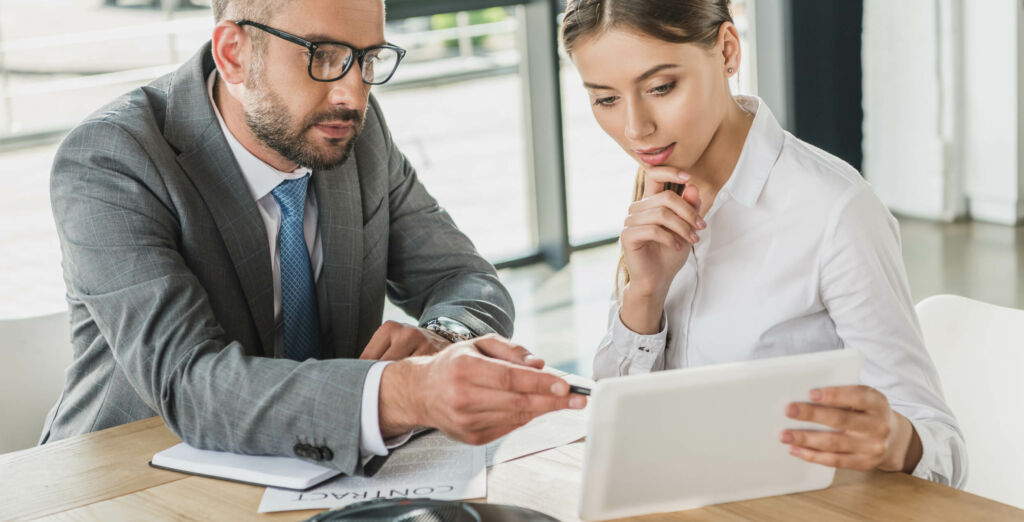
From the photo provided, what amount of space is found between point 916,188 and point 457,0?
Result: 2499 millimetres

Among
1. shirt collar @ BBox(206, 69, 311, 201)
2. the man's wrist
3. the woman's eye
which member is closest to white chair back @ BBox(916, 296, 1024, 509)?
the woman's eye

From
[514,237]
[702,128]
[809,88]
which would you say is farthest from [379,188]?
[809,88]

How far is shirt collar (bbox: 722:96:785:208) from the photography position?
5.17 ft

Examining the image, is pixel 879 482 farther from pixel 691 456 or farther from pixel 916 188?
pixel 916 188

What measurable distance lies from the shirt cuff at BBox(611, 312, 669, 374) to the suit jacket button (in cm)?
50

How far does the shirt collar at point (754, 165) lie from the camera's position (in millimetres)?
1577

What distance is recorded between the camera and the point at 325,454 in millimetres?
1351

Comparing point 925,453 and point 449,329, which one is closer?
point 925,453

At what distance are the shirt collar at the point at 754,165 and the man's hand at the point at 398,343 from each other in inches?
18.6

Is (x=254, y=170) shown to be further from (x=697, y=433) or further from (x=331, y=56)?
(x=697, y=433)

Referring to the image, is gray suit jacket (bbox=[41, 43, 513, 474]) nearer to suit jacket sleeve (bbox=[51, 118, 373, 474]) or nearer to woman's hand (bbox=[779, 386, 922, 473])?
suit jacket sleeve (bbox=[51, 118, 373, 474])

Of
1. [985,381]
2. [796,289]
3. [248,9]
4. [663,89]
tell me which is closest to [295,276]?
[248,9]

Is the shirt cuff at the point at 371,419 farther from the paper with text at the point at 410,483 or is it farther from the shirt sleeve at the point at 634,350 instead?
the shirt sleeve at the point at 634,350

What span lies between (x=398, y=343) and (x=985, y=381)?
0.83m
